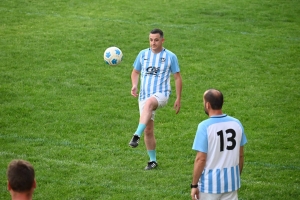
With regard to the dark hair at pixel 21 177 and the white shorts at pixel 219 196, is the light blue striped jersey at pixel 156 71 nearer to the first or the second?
the white shorts at pixel 219 196

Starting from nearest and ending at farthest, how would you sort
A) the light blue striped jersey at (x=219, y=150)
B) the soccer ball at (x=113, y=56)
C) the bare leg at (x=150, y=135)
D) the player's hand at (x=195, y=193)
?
the light blue striped jersey at (x=219, y=150)
the player's hand at (x=195, y=193)
the bare leg at (x=150, y=135)
the soccer ball at (x=113, y=56)

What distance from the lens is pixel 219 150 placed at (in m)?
6.88

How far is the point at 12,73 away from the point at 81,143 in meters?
5.40

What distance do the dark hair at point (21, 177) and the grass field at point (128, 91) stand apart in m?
4.16

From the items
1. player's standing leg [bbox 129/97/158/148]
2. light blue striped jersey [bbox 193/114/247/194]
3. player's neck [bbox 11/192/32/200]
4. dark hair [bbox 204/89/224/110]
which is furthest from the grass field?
player's neck [bbox 11/192/32/200]

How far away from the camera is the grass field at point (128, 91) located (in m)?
10.4

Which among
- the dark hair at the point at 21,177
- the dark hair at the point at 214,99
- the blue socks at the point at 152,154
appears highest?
the dark hair at the point at 214,99

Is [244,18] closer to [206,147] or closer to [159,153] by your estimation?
[159,153]

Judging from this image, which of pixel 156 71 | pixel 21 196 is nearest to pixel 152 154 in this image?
pixel 156 71

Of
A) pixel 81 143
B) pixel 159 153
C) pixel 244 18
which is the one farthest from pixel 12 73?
pixel 244 18

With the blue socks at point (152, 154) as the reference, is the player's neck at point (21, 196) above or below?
above

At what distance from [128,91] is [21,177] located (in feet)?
34.6

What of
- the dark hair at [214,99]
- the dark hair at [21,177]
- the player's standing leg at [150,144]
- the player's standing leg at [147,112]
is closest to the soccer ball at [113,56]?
the player's standing leg at [150,144]

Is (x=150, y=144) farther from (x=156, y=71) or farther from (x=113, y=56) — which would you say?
(x=113, y=56)
